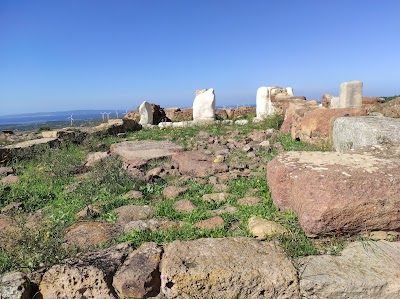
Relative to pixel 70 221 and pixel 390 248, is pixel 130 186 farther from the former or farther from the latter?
pixel 390 248

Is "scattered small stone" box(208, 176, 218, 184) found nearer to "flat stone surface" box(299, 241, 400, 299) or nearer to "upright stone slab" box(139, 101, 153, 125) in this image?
"flat stone surface" box(299, 241, 400, 299)

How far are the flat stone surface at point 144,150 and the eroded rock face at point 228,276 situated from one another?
11.5 ft

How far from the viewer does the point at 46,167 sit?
19.2 ft

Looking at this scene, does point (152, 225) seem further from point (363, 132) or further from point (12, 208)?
point (363, 132)

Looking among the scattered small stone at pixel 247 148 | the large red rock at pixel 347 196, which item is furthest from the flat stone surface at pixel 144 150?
the large red rock at pixel 347 196

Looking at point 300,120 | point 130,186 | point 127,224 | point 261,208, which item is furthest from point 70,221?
point 300,120

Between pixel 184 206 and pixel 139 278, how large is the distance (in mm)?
1280

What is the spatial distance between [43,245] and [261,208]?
1948 millimetres

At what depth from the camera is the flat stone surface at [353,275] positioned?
2197 mm

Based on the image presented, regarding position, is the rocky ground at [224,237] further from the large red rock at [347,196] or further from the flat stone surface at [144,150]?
the flat stone surface at [144,150]

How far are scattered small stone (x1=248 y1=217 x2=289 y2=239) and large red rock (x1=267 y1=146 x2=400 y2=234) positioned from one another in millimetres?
186

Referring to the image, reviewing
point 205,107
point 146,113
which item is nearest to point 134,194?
point 205,107

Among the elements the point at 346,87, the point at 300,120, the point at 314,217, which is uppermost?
the point at 346,87

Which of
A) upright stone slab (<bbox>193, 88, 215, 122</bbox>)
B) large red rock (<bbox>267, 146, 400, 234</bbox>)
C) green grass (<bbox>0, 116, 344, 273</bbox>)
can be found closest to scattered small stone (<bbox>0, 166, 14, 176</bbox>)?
green grass (<bbox>0, 116, 344, 273</bbox>)
